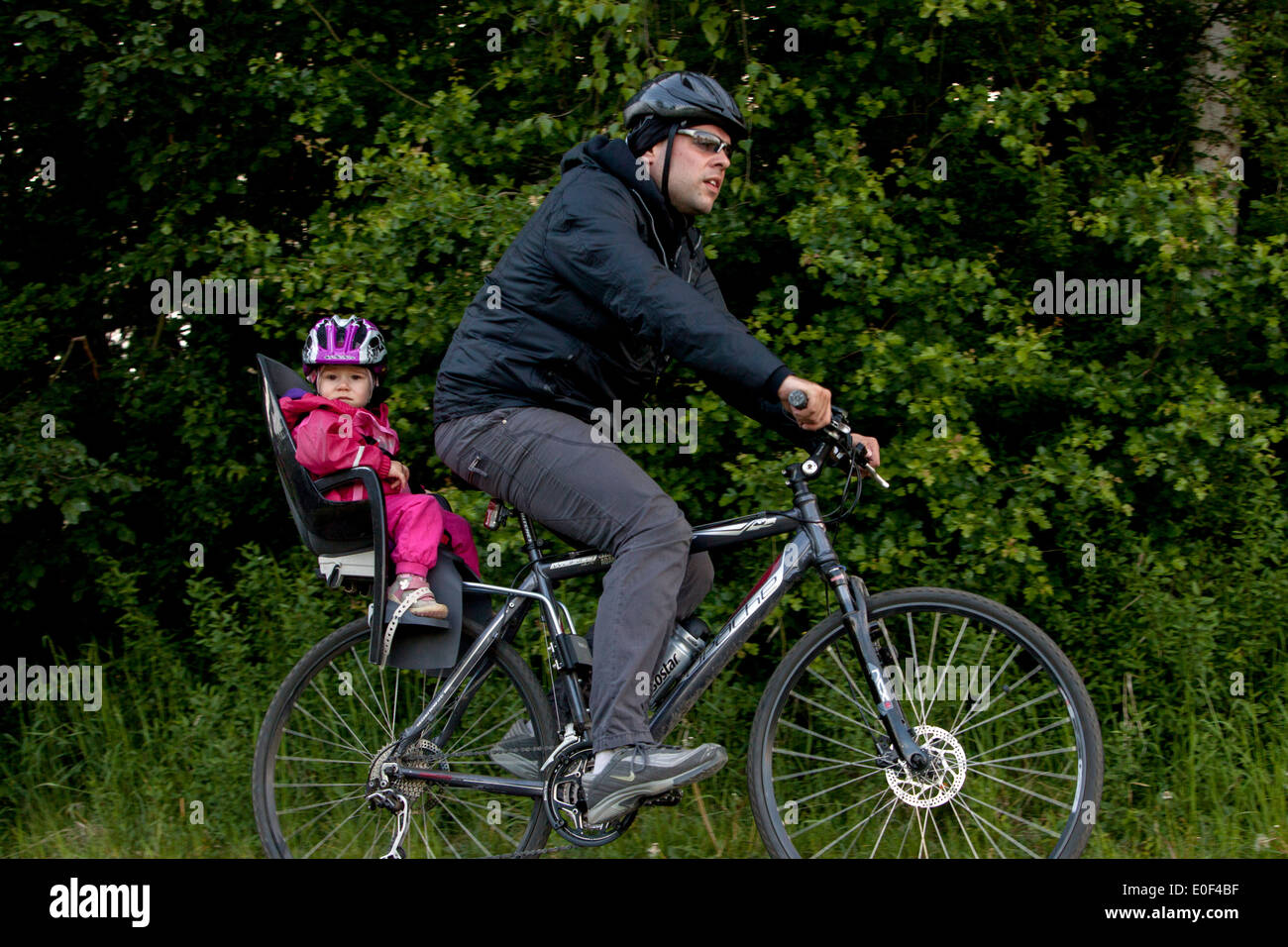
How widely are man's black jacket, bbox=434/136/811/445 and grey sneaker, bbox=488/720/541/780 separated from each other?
0.98m

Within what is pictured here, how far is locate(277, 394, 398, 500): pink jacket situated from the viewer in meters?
3.65

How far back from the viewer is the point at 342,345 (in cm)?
390

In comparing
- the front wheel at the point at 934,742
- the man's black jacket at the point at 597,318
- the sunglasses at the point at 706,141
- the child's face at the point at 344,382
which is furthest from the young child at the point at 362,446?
the sunglasses at the point at 706,141

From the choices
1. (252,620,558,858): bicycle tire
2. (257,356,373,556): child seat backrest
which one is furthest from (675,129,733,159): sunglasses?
(252,620,558,858): bicycle tire

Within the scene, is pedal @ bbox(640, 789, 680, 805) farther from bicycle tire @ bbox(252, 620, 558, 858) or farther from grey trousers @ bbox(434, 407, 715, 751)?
bicycle tire @ bbox(252, 620, 558, 858)

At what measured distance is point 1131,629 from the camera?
4656 mm

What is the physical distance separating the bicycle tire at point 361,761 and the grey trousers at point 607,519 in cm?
42

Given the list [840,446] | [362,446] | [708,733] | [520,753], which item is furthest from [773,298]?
[520,753]

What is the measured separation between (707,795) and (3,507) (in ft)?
10.1

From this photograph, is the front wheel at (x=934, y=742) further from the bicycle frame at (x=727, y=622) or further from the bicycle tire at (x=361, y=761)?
the bicycle tire at (x=361, y=761)

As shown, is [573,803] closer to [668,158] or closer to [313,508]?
[313,508]

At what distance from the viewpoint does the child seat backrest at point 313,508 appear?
3.62 meters

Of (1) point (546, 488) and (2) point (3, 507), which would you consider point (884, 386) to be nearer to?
(1) point (546, 488)

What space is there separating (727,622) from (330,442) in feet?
4.20
